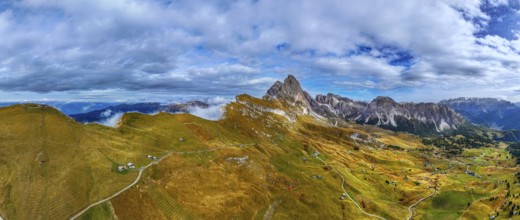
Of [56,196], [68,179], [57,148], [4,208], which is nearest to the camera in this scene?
[4,208]

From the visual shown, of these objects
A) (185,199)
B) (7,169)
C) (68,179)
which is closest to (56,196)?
(68,179)

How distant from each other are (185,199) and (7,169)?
313 feet

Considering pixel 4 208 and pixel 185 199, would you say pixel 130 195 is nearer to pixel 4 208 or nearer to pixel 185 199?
pixel 185 199

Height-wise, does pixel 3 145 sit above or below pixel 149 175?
above

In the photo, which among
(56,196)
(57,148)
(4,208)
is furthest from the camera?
(57,148)

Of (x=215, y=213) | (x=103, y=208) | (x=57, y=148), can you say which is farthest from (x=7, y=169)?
(x=215, y=213)

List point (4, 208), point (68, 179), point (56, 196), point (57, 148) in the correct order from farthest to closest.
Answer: point (57, 148), point (68, 179), point (56, 196), point (4, 208)

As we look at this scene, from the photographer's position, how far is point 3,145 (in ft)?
581

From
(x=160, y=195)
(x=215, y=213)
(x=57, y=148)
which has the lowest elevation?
(x=215, y=213)

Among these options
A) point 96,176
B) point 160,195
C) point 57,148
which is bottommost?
point 160,195

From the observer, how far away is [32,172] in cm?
16612

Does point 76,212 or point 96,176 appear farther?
point 96,176

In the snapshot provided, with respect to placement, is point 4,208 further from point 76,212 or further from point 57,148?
point 57,148

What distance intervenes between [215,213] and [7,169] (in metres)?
115
